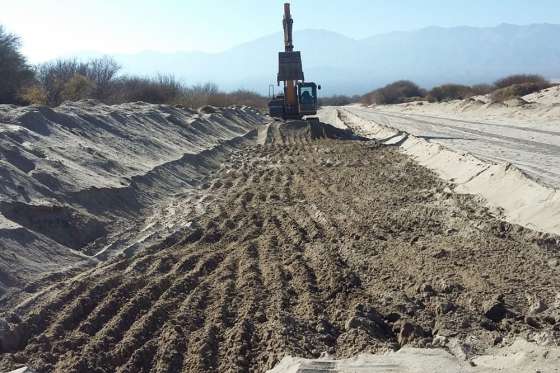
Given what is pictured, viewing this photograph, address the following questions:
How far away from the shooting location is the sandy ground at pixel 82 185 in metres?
8.91

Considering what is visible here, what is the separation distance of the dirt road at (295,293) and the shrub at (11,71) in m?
22.6

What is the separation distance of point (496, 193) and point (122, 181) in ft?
26.4

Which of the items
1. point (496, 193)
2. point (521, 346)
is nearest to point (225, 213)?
point (496, 193)

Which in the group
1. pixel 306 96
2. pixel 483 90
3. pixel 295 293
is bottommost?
pixel 295 293

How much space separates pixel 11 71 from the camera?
30797 millimetres

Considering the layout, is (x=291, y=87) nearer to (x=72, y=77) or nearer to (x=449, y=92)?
(x=72, y=77)

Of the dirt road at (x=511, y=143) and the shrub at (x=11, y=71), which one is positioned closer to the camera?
the dirt road at (x=511, y=143)

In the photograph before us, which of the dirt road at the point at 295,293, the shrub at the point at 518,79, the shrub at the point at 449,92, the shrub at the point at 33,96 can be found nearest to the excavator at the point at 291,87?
the shrub at the point at 33,96

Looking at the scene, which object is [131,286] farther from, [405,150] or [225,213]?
[405,150]

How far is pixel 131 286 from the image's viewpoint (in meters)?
7.49

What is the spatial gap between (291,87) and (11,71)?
46.9ft

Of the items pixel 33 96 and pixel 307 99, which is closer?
pixel 33 96

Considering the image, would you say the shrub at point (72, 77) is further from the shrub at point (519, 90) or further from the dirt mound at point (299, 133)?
the shrub at point (519, 90)

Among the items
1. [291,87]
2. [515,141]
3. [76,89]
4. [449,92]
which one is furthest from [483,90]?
[515,141]
